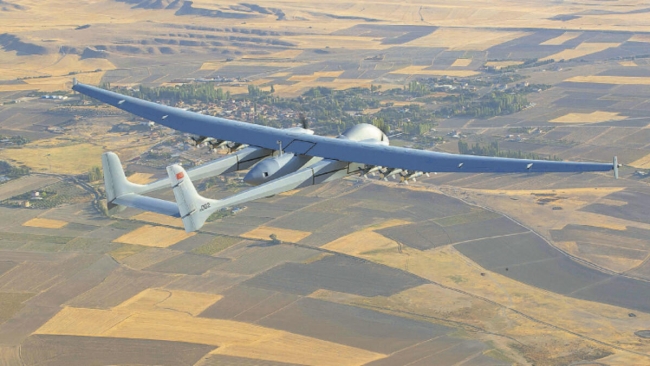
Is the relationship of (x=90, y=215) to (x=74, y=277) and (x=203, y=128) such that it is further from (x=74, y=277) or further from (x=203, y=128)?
(x=203, y=128)

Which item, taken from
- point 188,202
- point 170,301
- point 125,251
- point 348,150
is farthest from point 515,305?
point 188,202

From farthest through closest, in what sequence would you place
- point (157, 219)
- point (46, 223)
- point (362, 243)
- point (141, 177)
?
point (141, 177)
point (46, 223)
point (157, 219)
point (362, 243)

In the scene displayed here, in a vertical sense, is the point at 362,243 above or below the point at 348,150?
below

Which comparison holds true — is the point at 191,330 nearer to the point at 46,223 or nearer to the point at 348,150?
the point at 348,150

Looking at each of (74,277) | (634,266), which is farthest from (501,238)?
(74,277)

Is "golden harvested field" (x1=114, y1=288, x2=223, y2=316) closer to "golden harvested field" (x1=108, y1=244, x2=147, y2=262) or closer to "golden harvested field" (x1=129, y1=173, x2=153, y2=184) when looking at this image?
"golden harvested field" (x1=108, y1=244, x2=147, y2=262)

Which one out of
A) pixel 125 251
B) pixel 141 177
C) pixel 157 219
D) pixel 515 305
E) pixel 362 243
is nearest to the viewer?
pixel 515 305

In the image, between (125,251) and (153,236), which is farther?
(153,236)

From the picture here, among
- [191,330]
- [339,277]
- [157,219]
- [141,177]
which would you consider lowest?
[191,330]

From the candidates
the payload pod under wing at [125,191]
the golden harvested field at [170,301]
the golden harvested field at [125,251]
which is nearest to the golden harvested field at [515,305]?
the golden harvested field at [170,301]
